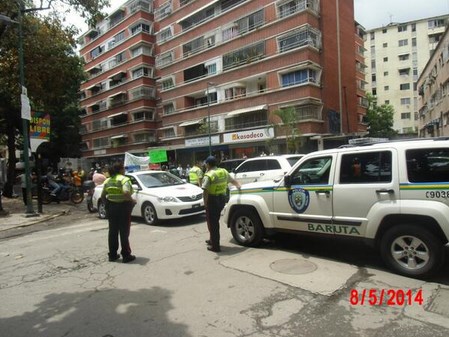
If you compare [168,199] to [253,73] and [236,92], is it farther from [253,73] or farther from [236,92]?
[236,92]

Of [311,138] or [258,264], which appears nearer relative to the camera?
[258,264]

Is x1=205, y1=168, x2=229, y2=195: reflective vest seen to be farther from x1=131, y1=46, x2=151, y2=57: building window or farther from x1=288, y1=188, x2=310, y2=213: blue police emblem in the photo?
x1=131, y1=46, x2=151, y2=57: building window

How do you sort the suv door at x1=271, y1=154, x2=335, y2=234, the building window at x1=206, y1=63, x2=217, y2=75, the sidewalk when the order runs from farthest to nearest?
1. the building window at x1=206, y1=63, x2=217, y2=75
2. the sidewalk
3. the suv door at x1=271, y1=154, x2=335, y2=234

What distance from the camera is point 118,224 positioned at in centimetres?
640

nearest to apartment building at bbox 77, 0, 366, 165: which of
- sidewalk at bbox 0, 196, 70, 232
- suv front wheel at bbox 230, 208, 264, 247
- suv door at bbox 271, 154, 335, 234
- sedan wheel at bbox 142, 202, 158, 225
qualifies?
sidewalk at bbox 0, 196, 70, 232

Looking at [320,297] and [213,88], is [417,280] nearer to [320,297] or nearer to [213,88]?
[320,297]

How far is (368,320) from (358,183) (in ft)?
6.66

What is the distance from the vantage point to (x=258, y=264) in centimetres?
576

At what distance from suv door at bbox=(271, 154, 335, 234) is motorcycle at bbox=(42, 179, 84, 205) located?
40.2 ft

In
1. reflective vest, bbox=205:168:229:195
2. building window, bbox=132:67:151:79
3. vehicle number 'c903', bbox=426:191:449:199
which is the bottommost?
Answer: vehicle number 'c903', bbox=426:191:449:199

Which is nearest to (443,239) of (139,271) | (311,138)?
(139,271)

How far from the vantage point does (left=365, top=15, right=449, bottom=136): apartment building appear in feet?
228

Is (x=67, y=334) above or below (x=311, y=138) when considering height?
below
